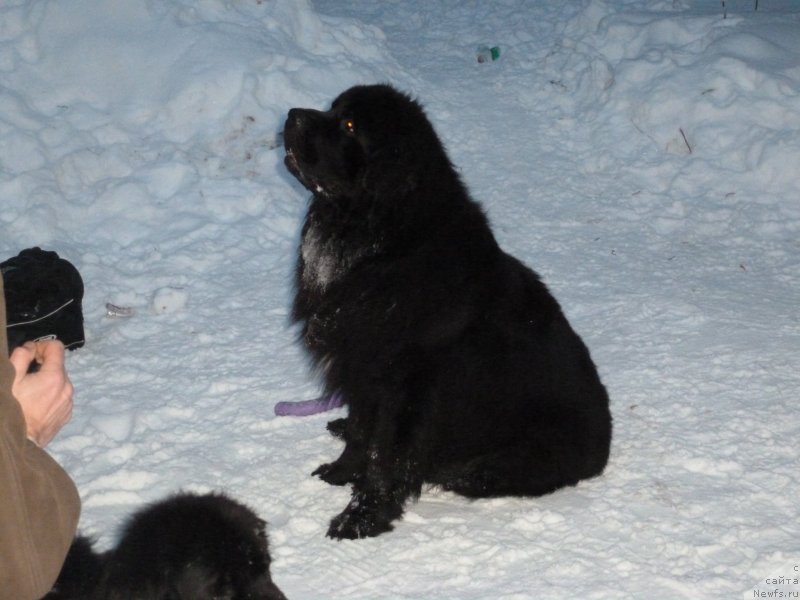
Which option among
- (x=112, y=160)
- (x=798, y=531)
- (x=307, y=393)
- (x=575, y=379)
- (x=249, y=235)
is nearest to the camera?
(x=798, y=531)

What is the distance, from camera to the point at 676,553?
318 cm

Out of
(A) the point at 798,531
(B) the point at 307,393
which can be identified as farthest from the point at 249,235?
(A) the point at 798,531

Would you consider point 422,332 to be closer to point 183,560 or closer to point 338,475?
point 338,475

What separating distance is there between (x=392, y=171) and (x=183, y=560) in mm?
1758

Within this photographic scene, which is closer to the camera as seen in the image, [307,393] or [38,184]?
[307,393]

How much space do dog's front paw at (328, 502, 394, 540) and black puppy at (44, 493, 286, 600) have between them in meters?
1.06

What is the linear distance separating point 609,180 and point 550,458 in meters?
3.65

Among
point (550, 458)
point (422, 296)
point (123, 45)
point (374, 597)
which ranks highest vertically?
point (123, 45)

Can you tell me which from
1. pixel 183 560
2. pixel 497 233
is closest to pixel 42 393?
pixel 183 560

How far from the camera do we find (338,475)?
147 inches

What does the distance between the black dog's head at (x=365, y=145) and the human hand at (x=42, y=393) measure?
1.77m

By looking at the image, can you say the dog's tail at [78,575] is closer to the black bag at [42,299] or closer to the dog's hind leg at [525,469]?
the dog's hind leg at [525,469]

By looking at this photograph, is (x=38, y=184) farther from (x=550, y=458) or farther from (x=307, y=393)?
(x=550, y=458)

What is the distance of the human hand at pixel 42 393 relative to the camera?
170 centimetres
